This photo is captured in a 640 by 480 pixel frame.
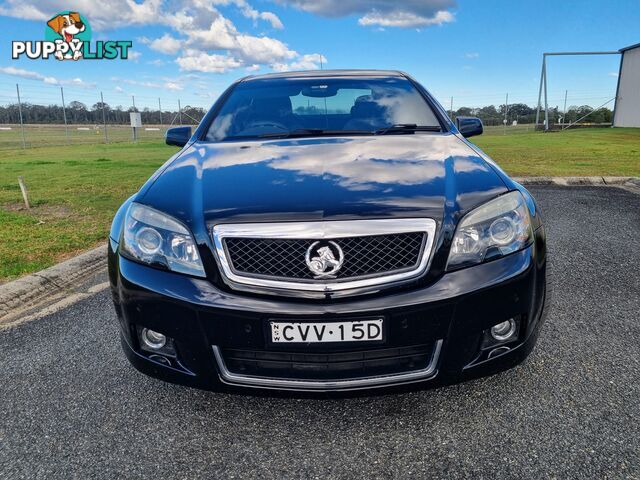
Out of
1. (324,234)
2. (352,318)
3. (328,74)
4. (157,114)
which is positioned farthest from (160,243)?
(157,114)

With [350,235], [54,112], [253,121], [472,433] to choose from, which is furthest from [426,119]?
[54,112]

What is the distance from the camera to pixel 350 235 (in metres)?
1.89

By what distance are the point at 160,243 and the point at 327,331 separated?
2.43 ft

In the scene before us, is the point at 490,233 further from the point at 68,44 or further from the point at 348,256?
the point at 68,44

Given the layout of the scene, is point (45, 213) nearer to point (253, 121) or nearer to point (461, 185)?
point (253, 121)

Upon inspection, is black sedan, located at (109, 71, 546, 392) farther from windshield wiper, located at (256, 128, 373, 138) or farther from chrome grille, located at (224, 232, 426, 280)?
windshield wiper, located at (256, 128, 373, 138)

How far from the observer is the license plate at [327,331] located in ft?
6.03

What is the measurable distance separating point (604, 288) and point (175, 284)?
300cm

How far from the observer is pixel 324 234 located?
1.88 metres

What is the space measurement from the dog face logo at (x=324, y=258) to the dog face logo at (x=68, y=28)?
2682 cm

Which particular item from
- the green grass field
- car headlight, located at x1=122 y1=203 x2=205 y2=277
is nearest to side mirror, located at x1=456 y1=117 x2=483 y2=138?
car headlight, located at x1=122 y1=203 x2=205 y2=277

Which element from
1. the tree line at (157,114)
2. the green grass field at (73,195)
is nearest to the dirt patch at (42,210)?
the green grass field at (73,195)

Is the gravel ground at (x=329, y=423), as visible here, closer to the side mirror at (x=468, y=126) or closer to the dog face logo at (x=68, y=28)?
the side mirror at (x=468, y=126)

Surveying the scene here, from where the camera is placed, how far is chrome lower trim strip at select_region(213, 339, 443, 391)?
191cm
